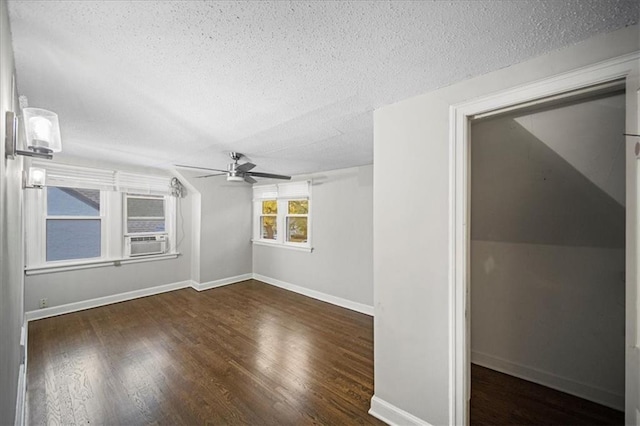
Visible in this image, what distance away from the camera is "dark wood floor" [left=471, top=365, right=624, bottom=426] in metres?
1.83

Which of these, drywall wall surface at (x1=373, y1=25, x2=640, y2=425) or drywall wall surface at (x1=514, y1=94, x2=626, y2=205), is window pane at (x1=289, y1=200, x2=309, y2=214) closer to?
drywall wall surface at (x1=373, y1=25, x2=640, y2=425)

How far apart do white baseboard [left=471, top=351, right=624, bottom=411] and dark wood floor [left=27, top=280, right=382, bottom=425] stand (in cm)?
115

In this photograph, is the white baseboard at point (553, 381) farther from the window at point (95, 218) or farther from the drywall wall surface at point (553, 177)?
the window at point (95, 218)

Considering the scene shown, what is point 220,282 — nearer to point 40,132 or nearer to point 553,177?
point 40,132

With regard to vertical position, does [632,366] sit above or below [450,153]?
below

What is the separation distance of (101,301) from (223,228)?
2.12 m

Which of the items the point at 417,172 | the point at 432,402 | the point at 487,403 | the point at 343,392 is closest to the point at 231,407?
the point at 343,392

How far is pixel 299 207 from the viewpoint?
4.85m

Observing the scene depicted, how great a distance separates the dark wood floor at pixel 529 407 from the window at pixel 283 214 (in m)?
3.06

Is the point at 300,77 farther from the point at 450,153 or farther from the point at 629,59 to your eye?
the point at 629,59

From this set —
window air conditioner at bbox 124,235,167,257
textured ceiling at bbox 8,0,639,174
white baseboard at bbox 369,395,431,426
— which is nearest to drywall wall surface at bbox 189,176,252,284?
window air conditioner at bbox 124,235,167,257

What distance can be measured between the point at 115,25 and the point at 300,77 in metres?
0.82

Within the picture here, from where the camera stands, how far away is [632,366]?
976mm

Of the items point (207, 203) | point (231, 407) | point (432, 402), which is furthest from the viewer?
point (207, 203)
